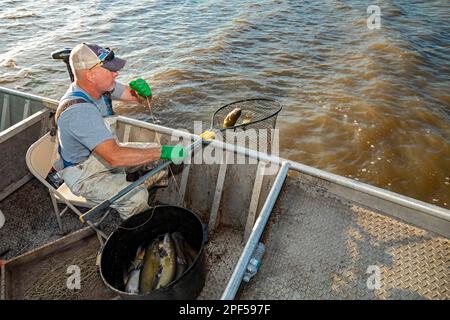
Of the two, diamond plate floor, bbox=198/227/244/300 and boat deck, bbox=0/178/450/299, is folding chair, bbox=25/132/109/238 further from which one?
diamond plate floor, bbox=198/227/244/300

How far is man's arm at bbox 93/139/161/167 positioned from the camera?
3.41 m

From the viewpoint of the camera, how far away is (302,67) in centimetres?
1030

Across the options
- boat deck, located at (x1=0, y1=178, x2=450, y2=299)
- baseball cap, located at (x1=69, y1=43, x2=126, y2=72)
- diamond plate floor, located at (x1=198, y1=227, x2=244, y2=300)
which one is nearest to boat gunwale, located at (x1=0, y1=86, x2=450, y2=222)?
boat deck, located at (x1=0, y1=178, x2=450, y2=299)

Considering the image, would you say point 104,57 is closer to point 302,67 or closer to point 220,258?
point 220,258

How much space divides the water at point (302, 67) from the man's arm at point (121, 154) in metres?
4.37

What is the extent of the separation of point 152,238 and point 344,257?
2.13 meters

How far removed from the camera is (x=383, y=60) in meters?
10.1

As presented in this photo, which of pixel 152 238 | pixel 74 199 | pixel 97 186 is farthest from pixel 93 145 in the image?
pixel 152 238

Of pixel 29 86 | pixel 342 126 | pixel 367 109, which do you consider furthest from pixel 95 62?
pixel 29 86

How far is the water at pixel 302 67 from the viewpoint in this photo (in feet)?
23.7
